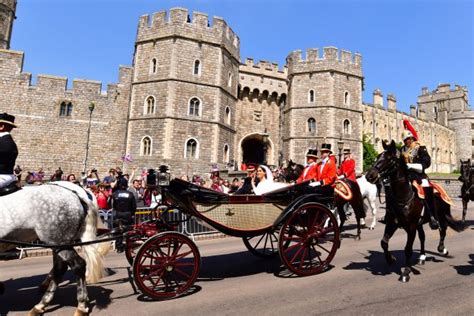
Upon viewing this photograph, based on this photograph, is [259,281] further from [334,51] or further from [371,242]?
[334,51]

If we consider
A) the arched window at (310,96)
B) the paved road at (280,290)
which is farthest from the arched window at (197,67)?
the paved road at (280,290)

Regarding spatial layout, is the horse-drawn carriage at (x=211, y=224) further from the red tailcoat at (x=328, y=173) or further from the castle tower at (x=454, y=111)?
the castle tower at (x=454, y=111)

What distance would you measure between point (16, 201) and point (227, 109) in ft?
67.7

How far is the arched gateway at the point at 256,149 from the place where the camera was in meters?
27.8

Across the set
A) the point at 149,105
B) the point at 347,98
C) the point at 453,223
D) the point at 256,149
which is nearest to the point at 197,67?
the point at 149,105

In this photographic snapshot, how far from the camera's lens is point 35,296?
159 inches

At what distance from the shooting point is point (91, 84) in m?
22.3

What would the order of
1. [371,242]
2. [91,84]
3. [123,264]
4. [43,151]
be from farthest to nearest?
[91,84]
[43,151]
[371,242]
[123,264]

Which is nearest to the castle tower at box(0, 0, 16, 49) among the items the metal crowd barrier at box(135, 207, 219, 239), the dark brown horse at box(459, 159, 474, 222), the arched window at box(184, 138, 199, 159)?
the arched window at box(184, 138, 199, 159)

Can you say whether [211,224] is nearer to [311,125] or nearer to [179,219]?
[179,219]

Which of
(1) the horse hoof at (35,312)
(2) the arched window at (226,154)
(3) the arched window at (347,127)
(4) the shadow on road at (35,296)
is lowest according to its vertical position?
(4) the shadow on road at (35,296)

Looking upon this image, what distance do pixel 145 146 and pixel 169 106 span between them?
3335 millimetres

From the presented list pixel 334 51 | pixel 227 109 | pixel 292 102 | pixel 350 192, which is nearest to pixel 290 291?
pixel 350 192

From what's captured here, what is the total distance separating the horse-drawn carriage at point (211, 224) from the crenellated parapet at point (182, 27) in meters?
19.6
